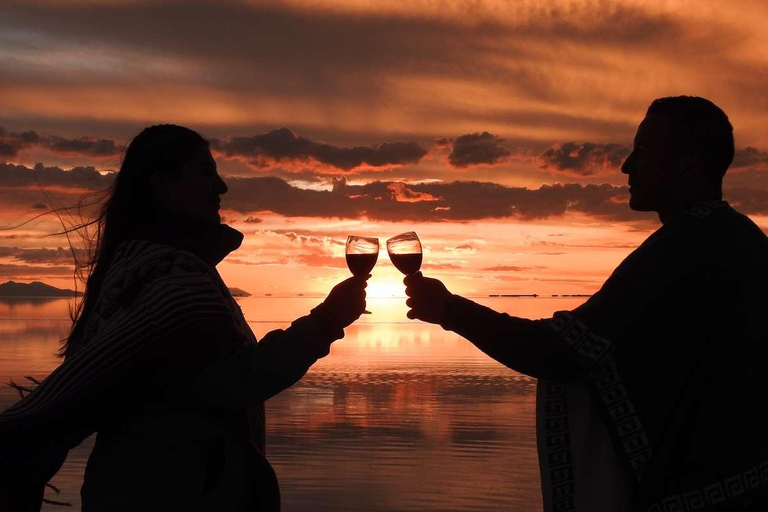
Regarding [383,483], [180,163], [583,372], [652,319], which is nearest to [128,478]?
[180,163]

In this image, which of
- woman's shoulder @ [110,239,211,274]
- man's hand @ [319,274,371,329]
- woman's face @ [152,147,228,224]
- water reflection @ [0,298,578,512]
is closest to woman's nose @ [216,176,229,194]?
woman's face @ [152,147,228,224]

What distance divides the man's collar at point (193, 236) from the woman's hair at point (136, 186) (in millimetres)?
124

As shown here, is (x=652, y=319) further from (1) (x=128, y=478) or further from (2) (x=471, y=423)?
(2) (x=471, y=423)

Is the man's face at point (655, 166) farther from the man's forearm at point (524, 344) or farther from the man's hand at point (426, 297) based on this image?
the man's hand at point (426, 297)

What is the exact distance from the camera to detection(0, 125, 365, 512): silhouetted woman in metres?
3.10

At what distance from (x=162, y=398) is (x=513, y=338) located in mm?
1260

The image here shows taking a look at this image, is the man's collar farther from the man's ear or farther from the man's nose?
the man's ear

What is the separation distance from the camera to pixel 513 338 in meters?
3.41

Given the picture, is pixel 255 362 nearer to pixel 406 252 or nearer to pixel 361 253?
pixel 361 253

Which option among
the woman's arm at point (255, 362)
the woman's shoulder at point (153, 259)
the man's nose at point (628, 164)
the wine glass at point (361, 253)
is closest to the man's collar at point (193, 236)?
the woman's shoulder at point (153, 259)

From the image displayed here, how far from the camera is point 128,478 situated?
3123 millimetres

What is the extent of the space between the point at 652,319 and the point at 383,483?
30.0ft

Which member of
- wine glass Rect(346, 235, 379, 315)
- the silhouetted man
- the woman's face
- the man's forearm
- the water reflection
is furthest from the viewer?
the water reflection

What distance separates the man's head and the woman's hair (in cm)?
174
